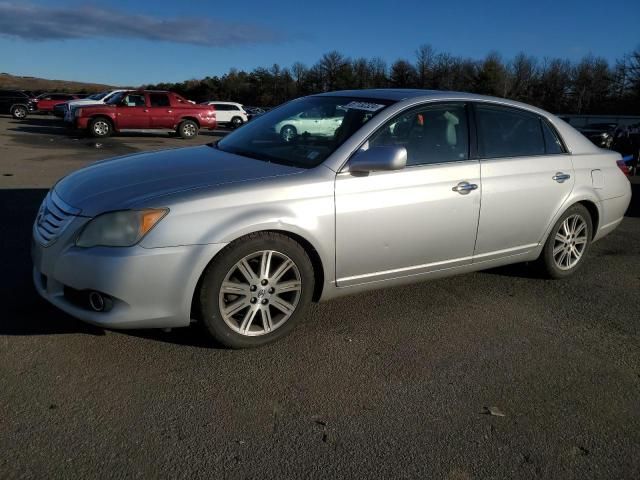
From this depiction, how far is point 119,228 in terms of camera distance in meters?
3.18

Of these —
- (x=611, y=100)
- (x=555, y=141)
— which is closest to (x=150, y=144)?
(x=555, y=141)

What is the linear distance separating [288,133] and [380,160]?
0.99 metres

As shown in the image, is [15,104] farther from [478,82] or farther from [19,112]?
[478,82]

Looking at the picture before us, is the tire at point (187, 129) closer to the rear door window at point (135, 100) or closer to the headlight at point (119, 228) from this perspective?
the rear door window at point (135, 100)

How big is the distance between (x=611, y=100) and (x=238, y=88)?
49577 mm

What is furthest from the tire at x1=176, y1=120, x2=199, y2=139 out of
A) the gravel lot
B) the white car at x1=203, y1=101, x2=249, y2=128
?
the gravel lot

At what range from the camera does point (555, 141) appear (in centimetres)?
491

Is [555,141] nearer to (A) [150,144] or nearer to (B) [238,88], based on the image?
(A) [150,144]

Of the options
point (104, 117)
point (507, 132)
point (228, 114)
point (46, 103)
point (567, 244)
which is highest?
point (46, 103)

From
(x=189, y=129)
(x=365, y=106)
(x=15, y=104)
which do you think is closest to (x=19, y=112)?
(x=15, y=104)

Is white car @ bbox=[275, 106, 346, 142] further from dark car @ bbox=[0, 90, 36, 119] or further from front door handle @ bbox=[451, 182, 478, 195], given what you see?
dark car @ bbox=[0, 90, 36, 119]

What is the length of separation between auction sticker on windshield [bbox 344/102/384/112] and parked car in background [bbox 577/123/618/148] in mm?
18289

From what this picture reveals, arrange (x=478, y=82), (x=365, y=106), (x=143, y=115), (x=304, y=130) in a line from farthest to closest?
(x=478, y=82) → (x=143, y=115) → (x=304, y=130) → (x=365, y=106)

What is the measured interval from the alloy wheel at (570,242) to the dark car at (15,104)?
32.0 m
